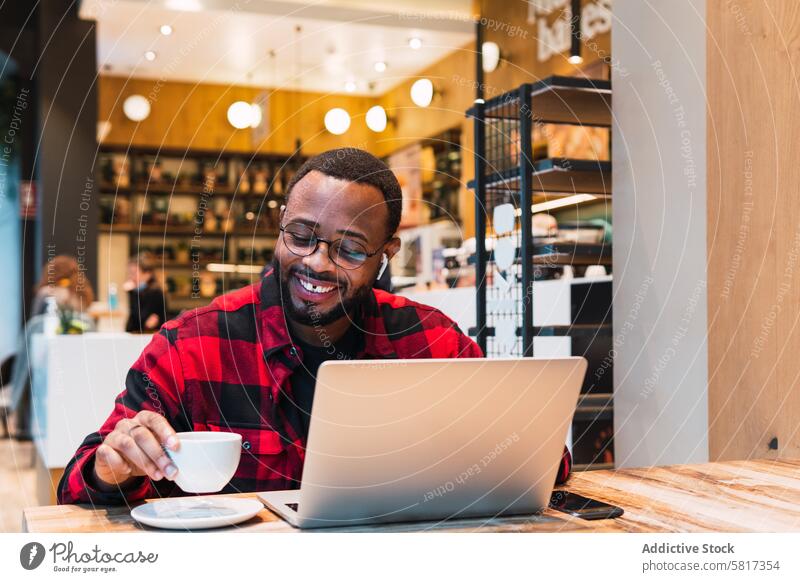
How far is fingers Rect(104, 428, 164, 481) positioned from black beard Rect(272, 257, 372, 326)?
1.47 ft

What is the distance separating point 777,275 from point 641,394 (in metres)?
0.52

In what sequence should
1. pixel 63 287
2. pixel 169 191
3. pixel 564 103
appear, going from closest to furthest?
pixel 564 103 → pixel 63 287 → pixel 169 191

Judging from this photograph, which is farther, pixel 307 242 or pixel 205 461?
pixel 307 242

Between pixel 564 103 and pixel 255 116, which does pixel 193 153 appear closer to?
pixel 255 116

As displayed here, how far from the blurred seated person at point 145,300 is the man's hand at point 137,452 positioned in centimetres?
436

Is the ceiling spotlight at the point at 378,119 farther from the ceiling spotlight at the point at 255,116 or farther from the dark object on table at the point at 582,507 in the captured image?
the ceiling spotlight at the point at 255,116

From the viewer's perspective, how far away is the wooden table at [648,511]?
2.84 feet

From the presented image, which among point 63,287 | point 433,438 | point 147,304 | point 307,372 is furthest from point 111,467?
point 147,304

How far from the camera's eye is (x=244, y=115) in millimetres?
6609

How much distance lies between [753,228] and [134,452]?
1288 mm

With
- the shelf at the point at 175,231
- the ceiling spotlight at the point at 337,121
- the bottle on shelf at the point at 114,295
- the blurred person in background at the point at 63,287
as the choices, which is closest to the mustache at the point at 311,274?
the ceiling spotlight at the point at 337,121

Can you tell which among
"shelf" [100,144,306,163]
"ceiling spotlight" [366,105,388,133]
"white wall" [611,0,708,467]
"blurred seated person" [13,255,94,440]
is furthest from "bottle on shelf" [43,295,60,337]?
"shelf" [100,144,306,163]

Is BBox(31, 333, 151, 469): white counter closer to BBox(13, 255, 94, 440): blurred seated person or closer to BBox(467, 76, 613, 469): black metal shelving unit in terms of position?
BBox(13, 255, 94, 440): blurred seated person

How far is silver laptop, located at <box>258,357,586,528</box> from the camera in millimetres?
780
